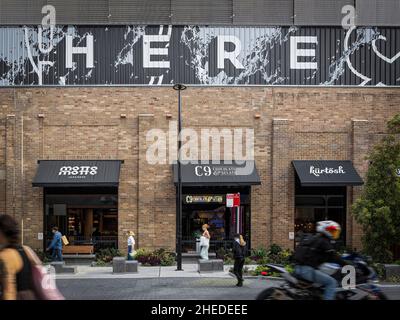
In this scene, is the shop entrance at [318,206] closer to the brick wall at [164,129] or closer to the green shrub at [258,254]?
the brick wall at [164,129]

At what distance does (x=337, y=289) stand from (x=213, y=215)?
15.4m

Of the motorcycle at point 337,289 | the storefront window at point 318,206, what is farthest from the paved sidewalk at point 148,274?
the motorcycle at point 337,289

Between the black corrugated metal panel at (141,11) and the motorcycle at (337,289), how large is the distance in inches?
680

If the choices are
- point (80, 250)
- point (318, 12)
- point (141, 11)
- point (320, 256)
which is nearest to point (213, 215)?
point (80, 250)

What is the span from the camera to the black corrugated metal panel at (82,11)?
79.9 ft

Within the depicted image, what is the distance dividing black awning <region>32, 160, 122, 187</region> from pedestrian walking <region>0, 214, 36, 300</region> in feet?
56.5

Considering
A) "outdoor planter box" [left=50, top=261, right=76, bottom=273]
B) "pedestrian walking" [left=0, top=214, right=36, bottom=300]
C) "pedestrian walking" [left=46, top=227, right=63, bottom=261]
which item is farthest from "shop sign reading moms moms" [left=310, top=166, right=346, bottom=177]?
"pedestrian walking" [left=0, top=214, right=36, bottom=300]

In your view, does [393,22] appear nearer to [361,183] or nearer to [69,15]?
Answer: [361,183]

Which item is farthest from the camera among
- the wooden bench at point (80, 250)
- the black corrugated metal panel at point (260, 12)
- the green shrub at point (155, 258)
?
the black corrugated metal panel at point (260, 12)

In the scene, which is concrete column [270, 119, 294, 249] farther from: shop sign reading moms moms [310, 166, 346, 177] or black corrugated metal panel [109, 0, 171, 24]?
black corrugated metal panel [109, 0, 171, 24]

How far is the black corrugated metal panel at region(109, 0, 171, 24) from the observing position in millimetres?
24469

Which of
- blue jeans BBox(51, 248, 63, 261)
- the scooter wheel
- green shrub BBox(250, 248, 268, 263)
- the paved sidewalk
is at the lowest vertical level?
the paved sidewalk

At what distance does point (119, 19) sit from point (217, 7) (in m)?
4.71

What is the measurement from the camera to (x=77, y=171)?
23297mm
